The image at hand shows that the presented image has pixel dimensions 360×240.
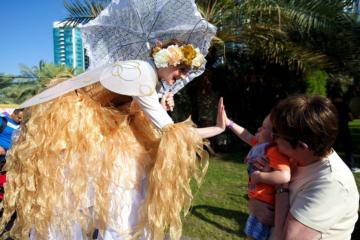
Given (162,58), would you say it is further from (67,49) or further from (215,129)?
(67,49)

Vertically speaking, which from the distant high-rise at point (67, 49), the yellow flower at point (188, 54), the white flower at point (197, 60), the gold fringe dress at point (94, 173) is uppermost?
the yellow flower at point (188, 54)


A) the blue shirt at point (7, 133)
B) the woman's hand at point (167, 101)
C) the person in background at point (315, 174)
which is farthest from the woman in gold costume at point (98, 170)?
the blue shirt at point (7, 133)

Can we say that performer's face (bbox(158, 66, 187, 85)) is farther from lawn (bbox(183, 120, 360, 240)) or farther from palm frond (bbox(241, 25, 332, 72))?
palm frond (bbox(241, 25, 332, 72))

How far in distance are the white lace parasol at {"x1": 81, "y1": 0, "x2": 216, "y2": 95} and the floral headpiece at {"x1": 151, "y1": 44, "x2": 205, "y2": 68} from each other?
197mm

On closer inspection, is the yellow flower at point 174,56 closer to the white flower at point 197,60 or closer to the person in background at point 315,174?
the white flower at point 197,60

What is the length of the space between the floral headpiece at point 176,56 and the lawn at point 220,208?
1.19m

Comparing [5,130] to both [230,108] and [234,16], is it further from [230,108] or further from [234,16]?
[230,108]

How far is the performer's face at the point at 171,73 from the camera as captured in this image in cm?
206

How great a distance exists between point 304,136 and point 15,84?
47.3 feet

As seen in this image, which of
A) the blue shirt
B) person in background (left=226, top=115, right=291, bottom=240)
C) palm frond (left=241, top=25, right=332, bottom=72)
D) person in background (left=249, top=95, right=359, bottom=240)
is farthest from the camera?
palm frond (left=241, top=25, right=332, bottom=72)

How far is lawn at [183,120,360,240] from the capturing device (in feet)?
12.4

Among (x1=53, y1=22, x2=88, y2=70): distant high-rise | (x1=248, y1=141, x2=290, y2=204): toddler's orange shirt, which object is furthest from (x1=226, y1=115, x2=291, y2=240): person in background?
→ (x1=53, y1=22, x2=88, y2=70): distant high-rise

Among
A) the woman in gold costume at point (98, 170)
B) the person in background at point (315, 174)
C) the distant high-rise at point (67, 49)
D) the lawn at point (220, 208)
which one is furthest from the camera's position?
the distant high-rise at point (67, 49)

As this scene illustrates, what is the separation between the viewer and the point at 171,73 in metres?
2.08
